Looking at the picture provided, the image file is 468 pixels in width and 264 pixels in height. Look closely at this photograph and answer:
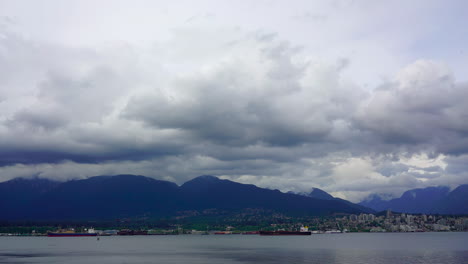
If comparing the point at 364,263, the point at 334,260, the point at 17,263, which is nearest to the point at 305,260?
the point at 334,260

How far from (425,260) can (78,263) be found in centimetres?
10366

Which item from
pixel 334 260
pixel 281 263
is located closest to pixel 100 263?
pixel 281 263

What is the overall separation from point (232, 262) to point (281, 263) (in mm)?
15728

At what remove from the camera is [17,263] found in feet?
428

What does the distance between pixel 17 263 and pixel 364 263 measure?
99880 mm

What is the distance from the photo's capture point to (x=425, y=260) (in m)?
133

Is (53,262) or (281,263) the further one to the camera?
(53,262)

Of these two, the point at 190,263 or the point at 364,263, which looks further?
the point at 190,263

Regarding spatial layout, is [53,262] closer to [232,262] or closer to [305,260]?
[232,262]

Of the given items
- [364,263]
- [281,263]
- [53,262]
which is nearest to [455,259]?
[364,263]

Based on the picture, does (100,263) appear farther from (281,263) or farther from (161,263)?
(281,263)

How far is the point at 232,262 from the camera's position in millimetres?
132500

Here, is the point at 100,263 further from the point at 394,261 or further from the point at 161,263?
the point at 394,261

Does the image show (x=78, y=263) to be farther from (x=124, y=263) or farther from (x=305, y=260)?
(x=305, y=260)
